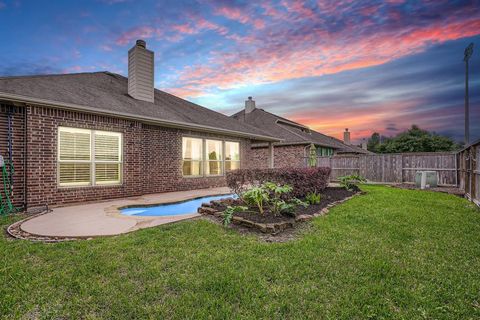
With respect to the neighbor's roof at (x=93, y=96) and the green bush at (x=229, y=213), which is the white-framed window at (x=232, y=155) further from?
the green bush at (x=229, y=213)

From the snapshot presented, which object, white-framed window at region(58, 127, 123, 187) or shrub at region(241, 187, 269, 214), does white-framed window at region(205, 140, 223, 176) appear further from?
shrub at region(241, 187, 269, 214)

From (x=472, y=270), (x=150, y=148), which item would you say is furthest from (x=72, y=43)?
(x=472, y=270)

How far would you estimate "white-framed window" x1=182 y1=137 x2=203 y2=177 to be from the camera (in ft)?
37.6

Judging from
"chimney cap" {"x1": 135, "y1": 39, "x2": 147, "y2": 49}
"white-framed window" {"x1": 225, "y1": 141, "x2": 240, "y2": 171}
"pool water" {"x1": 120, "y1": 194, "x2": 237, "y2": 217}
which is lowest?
"pool water" {"x1": 120, "y1": 194, "x2": 237, "y2": 217}

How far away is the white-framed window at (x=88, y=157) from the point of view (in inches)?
299

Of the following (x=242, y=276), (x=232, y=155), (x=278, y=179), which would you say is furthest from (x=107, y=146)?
(x=242, y=276)

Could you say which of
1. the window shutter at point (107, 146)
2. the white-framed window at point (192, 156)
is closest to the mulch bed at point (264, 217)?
the window shutter at point (107, 146)

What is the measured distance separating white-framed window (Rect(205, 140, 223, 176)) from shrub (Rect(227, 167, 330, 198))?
19.4ft

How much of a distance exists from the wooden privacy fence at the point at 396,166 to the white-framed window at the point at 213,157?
324 inches

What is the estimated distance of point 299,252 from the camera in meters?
3.66

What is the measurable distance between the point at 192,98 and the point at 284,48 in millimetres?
8782

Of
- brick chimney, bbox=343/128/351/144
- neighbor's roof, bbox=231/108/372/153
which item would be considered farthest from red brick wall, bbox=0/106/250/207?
brick chimney, bbox=343/128/351/144

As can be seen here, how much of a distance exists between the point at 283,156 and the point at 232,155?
718 centimetres

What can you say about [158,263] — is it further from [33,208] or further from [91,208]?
[33,208]
